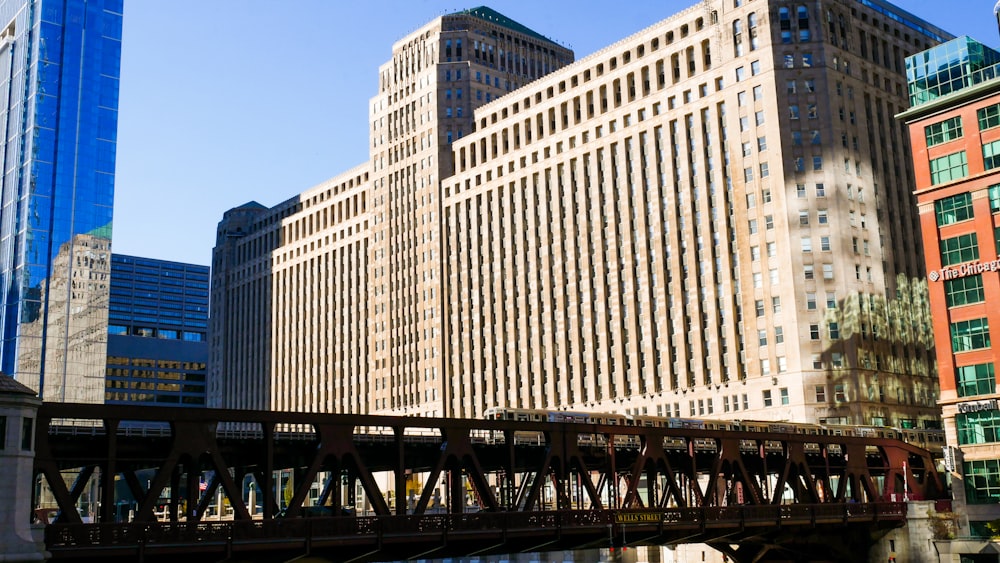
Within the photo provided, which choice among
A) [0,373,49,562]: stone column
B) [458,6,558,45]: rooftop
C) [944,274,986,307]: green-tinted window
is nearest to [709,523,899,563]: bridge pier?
[944,274,986,307]: green-tinted window

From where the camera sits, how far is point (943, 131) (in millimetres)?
94938

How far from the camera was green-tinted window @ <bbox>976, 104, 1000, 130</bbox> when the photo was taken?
298 feet

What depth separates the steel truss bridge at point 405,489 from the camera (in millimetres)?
51750

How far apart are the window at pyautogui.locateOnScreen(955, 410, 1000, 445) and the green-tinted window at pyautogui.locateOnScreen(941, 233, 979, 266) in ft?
42.8

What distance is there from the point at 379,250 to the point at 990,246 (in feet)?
402

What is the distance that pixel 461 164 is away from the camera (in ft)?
593

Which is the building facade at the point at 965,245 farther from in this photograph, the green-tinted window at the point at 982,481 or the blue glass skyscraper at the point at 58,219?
the blue glass skyscraper at the point at 58,219

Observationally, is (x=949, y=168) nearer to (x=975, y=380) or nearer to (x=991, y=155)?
(x=991, y=155)

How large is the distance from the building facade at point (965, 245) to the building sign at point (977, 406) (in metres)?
0.08

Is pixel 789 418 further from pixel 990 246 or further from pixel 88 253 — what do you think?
pixel 88 253

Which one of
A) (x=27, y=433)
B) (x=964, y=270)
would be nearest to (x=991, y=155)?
(x=964, y=270)

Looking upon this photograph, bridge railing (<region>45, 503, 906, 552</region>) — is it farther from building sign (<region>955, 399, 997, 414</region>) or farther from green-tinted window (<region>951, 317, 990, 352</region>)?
green-tinted window (<region>951, 317, 990, 352</region>)

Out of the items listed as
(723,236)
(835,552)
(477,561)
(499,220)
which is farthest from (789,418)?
(499,220)

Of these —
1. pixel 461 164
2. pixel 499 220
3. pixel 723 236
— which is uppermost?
pixel 461 164
